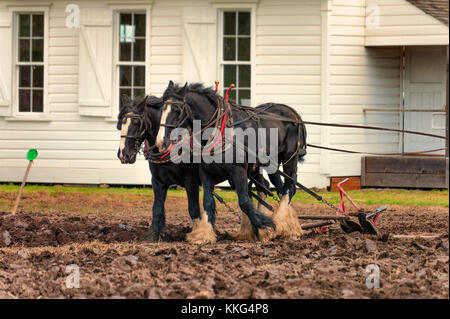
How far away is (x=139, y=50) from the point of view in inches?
632

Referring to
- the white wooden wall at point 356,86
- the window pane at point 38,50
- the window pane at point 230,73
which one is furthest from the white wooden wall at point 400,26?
the window pane at point 38,50

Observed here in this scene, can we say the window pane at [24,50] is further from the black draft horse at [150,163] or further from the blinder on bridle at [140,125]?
the blinder on bridle at [140,125]

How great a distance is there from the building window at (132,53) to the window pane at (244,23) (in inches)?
78.9

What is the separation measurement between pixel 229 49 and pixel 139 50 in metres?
1.88

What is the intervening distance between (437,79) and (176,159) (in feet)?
31.9

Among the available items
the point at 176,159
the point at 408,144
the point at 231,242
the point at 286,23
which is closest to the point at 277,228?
the point at 231,242

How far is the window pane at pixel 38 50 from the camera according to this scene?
1641 cm

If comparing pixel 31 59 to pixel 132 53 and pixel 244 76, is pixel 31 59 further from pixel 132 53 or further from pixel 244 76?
pixel 244 76

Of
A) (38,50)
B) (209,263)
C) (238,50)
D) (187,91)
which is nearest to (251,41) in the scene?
(238,50)

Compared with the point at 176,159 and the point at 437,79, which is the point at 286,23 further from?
the point at 176,159

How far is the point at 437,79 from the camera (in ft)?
55.1

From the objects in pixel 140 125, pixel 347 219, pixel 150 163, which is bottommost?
pixel 347 219

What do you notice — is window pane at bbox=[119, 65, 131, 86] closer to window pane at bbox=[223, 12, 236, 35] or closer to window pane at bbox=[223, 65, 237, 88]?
window pane at bbox=[223, 65, 237, 88]
